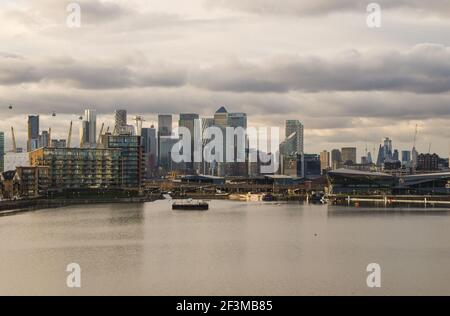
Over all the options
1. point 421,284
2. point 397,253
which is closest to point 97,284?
point 421,284

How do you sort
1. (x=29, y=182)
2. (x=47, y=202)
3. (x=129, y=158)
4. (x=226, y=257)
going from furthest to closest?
(x=129, y=158), (x=29, y=182), (x=47, y=202), (x=226, y=257)

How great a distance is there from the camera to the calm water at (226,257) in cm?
4125

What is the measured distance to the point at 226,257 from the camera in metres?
53.3

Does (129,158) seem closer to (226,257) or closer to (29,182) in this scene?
(29,182)

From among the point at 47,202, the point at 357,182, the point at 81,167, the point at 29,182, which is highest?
the point at 81,167

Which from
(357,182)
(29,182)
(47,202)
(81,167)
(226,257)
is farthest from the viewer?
(81,167)

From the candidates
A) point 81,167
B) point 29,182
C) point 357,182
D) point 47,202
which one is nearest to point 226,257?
point 47,202

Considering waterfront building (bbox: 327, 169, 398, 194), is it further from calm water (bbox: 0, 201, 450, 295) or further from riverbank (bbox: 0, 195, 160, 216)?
calm water (bbox: 0, 201, 450, 295)

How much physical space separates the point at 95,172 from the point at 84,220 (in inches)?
3741

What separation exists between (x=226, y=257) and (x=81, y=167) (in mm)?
137486

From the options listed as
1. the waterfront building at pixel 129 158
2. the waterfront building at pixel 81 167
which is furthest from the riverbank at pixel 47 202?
the waterfront building at pixel 81 167

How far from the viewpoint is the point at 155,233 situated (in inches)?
2911

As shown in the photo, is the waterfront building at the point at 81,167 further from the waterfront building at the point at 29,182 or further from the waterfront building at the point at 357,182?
the waterfront building at the point at 357,182
